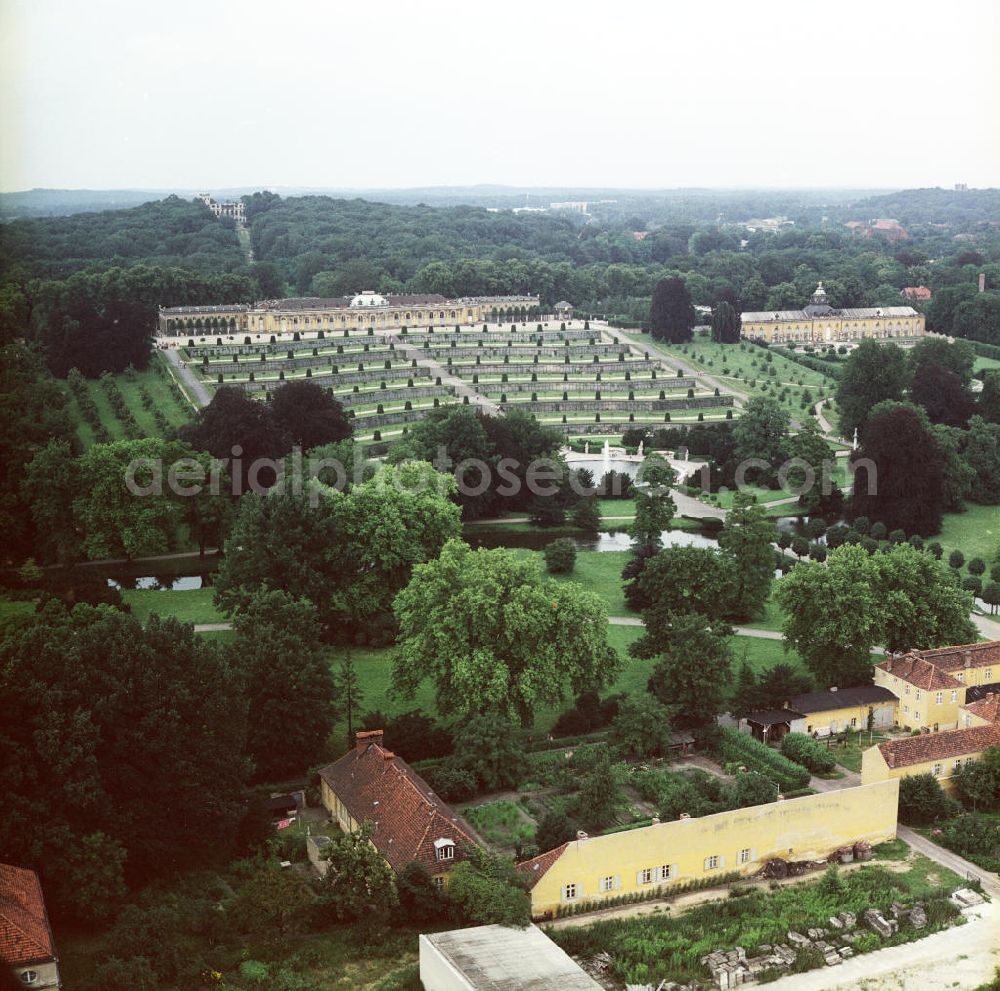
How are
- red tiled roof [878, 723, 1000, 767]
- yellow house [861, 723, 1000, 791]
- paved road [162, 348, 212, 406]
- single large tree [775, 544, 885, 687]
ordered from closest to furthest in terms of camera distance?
yellow house [861, 723, 1000, 791] < red tiled roof [878, 723, 1000, 767] < single large tree [775, 544, 885, 687] < paved road [162, 348, 212, 406]

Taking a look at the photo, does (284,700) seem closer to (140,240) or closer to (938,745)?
(938,745)

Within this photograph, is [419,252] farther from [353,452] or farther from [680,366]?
[353,452]

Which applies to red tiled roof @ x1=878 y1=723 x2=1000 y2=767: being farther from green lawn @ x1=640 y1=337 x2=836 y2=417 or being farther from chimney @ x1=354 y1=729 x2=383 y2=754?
green lawn @ x1=640 y1=337 x2=836 y2=417

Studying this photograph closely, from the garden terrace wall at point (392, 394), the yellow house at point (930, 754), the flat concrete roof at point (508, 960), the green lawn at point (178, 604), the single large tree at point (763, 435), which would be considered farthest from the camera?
the garden terrace wall at point (392, 394)

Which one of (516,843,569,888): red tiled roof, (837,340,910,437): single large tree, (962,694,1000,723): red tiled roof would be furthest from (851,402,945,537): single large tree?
(516,843,569,888): red tiled roof

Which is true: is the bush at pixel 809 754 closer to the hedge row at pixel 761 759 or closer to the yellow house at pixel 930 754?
the hedge row at pixel 761 759

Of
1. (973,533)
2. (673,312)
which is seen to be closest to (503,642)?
(973,533)

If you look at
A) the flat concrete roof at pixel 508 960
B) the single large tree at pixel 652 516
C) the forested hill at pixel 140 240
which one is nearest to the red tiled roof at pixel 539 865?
the flat concrete roof at pixel 508 960
